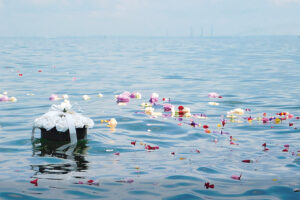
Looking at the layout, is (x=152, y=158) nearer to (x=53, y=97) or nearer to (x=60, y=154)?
(x=60, y=154)

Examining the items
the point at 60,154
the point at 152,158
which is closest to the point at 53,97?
the point at 60,154

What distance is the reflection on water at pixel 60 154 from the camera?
6730mm

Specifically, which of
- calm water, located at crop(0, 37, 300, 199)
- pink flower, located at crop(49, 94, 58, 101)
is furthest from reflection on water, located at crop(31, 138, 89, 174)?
pink flower, located at crop(49, 94, 58, 101)

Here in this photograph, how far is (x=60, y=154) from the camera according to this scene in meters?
7.57

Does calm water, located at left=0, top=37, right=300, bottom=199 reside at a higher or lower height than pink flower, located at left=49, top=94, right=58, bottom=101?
lower

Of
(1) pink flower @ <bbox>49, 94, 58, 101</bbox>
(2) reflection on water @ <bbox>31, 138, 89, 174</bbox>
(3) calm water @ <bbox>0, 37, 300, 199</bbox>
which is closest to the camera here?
(3) calm water @ <bbox>0, 37, 300, 199</bbox>

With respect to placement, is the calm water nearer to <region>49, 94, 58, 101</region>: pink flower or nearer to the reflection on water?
the reflection on water

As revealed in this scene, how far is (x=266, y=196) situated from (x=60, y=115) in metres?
4.21

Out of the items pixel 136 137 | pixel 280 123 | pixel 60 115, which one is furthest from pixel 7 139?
pixel 280 123

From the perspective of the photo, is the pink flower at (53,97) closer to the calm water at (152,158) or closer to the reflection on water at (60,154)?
the calm water at (152,158)

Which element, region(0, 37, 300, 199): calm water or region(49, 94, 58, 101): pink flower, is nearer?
region(0, 37, 300, 199): calm water

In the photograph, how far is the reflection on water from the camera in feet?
22.1

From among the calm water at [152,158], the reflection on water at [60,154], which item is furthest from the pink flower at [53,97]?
the reflection on water at [60,154]

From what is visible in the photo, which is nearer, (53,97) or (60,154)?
(60,154)
